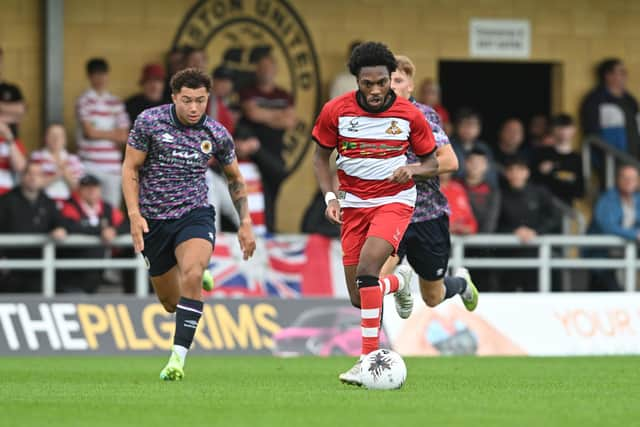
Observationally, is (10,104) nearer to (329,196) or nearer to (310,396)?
(329,196)

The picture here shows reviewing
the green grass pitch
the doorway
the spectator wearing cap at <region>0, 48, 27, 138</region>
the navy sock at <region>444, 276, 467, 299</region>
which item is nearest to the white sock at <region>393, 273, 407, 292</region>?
the green grass pitch

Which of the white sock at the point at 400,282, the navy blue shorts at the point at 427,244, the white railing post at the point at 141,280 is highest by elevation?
the navy blue shorts at the point at 427,244

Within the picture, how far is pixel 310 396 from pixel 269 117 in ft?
29.4

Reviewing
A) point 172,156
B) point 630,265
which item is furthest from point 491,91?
point 172,156

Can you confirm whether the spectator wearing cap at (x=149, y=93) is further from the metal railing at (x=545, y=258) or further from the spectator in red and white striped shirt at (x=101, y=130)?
the metal railing at (x=545, y=258)

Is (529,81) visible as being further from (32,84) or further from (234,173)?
(234,173)

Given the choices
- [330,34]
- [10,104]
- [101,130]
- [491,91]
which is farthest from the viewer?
[491,91]

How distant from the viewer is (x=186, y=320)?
34.6 feet

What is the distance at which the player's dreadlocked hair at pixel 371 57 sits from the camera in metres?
9.80

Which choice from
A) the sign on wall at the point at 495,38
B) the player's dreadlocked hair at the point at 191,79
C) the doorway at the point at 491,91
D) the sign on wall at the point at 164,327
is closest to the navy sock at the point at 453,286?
the sign on wall at the point at 164,327

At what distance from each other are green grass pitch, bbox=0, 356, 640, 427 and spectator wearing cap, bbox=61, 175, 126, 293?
3.03 m

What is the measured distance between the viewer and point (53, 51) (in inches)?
701

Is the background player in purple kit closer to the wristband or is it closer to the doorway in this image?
the wristband

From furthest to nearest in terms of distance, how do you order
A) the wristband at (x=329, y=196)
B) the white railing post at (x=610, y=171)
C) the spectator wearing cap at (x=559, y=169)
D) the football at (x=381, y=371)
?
the white railing post at (x=610, y=171), the spectator wearing cap at (x=559, y=169), the wristband at (x=329, y=196), the football at (x=381, y=371)
